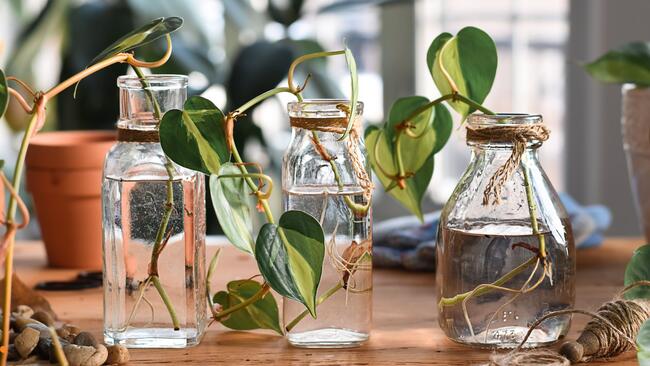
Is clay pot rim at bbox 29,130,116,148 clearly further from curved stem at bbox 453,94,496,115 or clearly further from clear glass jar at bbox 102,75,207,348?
curved stem at bbox 453,94,496,115

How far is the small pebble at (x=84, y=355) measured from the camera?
0.72 meters

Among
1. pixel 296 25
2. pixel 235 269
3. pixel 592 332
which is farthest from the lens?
pixel 296 25

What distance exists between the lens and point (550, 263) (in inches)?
29.5

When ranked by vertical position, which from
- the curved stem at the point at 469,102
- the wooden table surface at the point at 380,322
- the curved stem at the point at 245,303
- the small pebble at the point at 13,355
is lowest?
the wooden table surface at the point at 380,322

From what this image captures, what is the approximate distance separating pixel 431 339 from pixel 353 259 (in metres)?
0.10

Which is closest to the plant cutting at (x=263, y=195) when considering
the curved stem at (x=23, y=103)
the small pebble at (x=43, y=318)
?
the curved stem at (x=23, y=103)

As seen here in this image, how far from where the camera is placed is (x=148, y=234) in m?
0.77

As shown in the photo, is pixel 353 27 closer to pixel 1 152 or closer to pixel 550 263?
pixel 1 152

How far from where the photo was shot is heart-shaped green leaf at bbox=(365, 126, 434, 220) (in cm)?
88

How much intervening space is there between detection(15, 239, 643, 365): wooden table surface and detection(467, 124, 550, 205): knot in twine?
0.13m

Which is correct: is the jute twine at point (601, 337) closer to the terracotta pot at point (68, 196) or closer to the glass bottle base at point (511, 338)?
the glass bottle base at point (511, 338)

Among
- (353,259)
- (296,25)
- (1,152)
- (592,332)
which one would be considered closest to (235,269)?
(353,259)

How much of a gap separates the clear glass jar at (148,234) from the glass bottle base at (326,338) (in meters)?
0.08

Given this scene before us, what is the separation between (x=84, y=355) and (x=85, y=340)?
3cm
